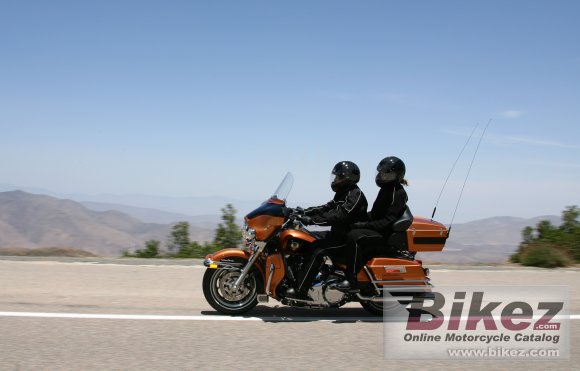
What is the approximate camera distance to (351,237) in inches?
289

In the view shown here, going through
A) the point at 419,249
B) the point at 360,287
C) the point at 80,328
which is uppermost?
the point at 419,249

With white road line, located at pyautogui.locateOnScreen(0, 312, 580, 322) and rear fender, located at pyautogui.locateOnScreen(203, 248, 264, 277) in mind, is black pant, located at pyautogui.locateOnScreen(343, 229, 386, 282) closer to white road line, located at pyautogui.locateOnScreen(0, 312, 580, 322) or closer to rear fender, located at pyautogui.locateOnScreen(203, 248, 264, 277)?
white road line, located at pyautogui.locateOnScreen(0, 312, 580, 322)

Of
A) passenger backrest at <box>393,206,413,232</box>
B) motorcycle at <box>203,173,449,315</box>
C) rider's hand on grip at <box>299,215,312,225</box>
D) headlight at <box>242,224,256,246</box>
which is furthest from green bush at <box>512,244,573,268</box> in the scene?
headlight at <box>242,224,256,246</box>

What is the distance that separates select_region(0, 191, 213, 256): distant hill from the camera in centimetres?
10312

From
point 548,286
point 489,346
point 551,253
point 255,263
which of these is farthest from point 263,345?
point 551,253

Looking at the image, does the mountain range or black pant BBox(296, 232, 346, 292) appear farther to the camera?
the mountain range

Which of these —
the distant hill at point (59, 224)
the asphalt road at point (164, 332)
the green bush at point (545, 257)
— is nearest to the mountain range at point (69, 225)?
the distant hill at point (59, 224)

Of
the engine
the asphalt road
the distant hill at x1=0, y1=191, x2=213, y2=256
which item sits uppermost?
the engine

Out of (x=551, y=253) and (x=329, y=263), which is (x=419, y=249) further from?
(x=551, y=253)

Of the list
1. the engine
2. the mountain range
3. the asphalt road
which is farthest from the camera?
the mountain range

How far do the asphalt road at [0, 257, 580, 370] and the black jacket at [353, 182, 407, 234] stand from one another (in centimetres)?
117

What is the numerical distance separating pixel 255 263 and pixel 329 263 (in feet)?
3.13

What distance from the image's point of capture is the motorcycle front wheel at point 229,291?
7422mm

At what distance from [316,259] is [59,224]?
415ft
